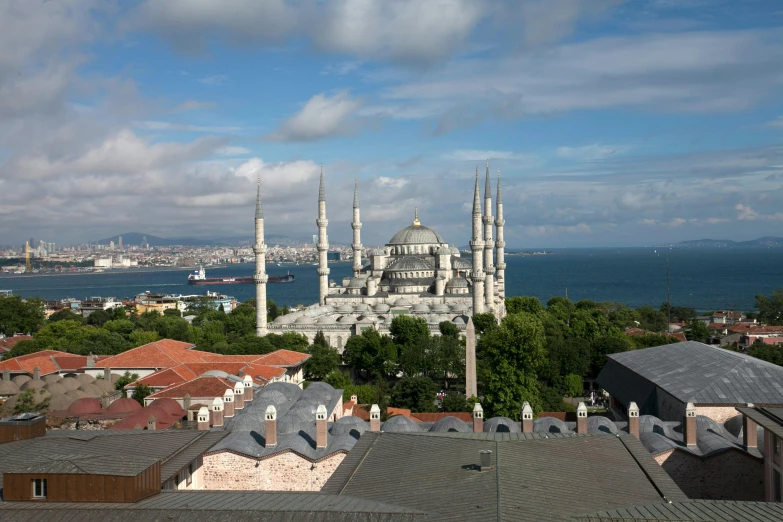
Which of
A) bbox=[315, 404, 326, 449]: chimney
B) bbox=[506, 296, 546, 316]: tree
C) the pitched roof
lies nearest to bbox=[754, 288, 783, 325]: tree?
bbox=[506, 296, 546, 316]: tree

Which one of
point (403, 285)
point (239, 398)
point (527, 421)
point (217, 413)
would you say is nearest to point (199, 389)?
point (239, 398)

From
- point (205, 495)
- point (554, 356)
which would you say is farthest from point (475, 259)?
point (205, 495)

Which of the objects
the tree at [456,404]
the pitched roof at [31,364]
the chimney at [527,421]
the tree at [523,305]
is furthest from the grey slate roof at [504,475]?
the tree at [523,305]

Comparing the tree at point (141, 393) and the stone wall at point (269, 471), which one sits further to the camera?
the tree at point (141, 393)

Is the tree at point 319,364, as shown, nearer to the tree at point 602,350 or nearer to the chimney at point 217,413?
the tree at point 602,350

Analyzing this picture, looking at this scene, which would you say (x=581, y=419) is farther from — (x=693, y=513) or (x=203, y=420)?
(x=203, y=420)
